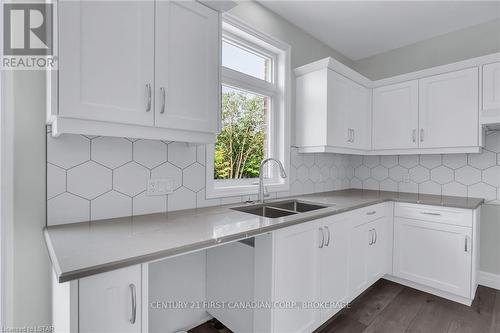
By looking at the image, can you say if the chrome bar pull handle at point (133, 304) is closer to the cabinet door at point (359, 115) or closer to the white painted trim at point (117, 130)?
the white painted trim at point (117, 130)

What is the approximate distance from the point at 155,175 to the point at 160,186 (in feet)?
0.25

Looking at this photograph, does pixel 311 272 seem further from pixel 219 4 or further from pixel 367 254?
pixel 219 4

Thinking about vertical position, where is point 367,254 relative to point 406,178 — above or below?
below

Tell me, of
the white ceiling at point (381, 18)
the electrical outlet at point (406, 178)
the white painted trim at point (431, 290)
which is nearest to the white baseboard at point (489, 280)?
the white painted trim at point (431, 290)

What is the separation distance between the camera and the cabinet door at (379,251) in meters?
2.27

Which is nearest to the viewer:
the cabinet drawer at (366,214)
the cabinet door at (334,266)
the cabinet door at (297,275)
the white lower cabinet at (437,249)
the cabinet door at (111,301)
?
the cabinet door at (111,301)

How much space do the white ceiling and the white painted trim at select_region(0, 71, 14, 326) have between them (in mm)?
1984

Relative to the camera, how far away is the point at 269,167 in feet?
8.44

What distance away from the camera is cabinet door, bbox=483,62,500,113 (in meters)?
2.22

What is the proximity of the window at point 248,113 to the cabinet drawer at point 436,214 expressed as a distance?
3.62 ft

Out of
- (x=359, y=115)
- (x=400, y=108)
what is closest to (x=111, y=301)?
(x=359, y=115)

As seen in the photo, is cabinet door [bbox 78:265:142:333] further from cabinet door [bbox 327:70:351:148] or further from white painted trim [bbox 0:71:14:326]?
cabinet door [bbox 327:70:351:148]

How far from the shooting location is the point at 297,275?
5.16 feet

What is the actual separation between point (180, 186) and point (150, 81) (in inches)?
28.9
